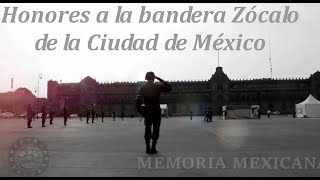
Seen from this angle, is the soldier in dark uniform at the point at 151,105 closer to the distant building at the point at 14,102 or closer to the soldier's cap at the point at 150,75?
the soldier's cap at the point at 150,75

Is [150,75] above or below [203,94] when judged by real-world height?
below

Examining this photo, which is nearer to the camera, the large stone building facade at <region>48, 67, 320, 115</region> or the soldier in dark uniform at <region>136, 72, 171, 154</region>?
the soldier in dark uniform at <region>136, 72, 171, 154</region>

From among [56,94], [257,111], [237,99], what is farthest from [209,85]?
[257,111]

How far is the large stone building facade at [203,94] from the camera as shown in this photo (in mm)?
108938

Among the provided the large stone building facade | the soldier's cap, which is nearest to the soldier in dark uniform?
the soldier's cap

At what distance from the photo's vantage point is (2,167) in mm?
5336

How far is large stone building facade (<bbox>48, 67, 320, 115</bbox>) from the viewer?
357 feet

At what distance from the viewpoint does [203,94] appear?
110 metres

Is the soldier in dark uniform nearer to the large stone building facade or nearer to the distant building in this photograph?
the large stone building facade

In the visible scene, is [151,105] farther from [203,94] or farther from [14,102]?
[14,102]

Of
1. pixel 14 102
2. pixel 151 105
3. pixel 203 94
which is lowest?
pixel 151 105

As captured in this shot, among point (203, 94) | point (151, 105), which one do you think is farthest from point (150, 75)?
point (203, 94)

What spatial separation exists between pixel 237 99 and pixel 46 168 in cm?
10817

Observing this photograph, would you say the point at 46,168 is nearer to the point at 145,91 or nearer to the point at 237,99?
the point at 145,91
